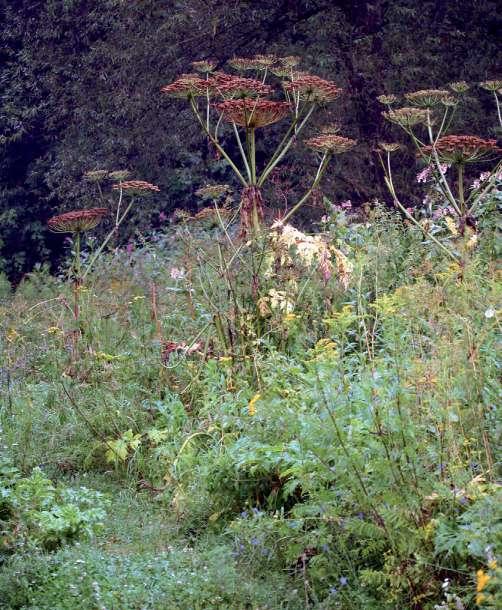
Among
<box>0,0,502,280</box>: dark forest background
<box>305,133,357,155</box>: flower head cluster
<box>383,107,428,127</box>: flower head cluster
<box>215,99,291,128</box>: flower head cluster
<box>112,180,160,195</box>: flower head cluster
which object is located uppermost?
<box>215,99,291,128</box>: flower head cluster

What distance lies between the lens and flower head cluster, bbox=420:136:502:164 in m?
6.16

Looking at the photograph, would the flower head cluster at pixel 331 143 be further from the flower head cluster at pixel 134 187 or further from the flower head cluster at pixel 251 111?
the flower head cluster at pixel 134 187

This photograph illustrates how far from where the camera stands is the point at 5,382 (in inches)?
260

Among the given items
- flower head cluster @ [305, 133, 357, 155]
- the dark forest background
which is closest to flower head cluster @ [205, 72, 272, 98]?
flower head cluster @ [305, 133, 357, 155]

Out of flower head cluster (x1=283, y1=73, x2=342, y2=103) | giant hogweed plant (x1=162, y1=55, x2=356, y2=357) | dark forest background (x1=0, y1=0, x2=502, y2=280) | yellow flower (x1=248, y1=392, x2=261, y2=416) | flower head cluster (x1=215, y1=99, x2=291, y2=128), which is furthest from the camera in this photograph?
dark forest background (x1=0, y1=0, x2=502, y2=280)

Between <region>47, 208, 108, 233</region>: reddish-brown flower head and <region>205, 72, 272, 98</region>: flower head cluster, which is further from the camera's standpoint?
<region>47, 208, 108, 233</region>: reddish-brown flower head

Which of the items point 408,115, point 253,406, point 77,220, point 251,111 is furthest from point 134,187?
point 253,406

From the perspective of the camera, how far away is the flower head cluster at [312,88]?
6.31 m

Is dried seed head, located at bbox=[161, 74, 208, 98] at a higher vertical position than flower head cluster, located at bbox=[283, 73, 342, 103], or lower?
higher

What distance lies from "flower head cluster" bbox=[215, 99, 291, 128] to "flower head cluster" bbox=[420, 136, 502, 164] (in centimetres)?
109

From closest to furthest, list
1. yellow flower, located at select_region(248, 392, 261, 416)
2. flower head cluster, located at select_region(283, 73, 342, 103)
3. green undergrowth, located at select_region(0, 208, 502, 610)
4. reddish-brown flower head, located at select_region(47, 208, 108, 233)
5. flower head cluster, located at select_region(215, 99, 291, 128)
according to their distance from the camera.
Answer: green undergrowth, located at select_region(0, 208, 502, 610)
yellow flower, located at select_region(248, 392, 261, 416)
flower head cluster, located at select_region(215, 99, 291, 128)
flower head cluster, located at select_region(283, 73, 342, 103)
reddish-brown flower head, located at select_region(47, 208, 108, 233)

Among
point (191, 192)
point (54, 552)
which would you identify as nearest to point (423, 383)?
point (54, 552)

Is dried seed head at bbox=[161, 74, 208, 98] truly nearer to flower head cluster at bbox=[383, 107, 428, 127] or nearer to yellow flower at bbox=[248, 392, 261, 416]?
flower head cluster at bbox=[383, 107, 428, 127]

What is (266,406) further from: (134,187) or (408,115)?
(134,187)
